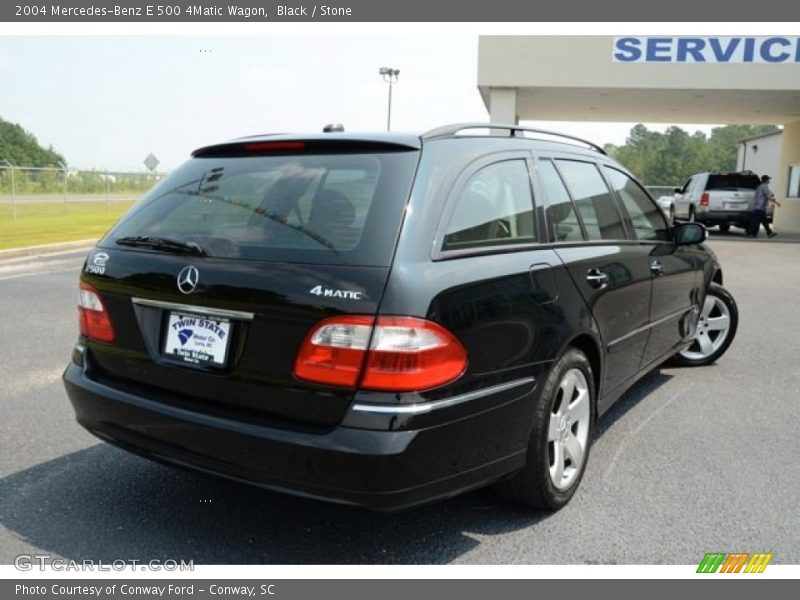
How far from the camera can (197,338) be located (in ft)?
8.88

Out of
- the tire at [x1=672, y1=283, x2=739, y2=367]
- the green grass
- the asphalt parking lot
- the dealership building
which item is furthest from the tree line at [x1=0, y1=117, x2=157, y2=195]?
the tire at [x1=672, y1=283, x2=739, y2=367]

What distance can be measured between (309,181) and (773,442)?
126 inches

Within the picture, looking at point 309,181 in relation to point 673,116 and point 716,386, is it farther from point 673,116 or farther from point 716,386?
point 673,116

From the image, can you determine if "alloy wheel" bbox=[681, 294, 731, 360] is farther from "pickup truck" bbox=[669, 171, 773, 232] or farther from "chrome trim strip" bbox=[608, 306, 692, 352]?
"pickup truck" bbox=[669, 171, 773, 232]

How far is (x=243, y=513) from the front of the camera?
10.5 ft

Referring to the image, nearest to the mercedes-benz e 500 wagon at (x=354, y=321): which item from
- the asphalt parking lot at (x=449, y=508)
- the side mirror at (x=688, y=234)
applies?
the asphalt parking lot at (x=449, y=508)

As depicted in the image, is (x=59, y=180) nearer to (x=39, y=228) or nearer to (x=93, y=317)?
(x=39, y=228)

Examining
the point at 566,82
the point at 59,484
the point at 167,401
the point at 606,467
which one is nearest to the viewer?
the point at 167,401

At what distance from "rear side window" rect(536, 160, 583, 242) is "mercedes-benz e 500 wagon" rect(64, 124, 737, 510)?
0.01 m

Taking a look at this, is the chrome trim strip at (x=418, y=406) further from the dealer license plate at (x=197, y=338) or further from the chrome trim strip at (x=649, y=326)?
the chrome trim strip at (x=649, y=326)

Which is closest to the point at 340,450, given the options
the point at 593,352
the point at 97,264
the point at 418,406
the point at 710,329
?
the point at 418,406

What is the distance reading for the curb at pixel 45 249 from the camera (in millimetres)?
12461

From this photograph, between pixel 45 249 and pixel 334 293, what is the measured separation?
13.0 meters

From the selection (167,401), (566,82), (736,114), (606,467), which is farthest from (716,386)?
(736,114)
